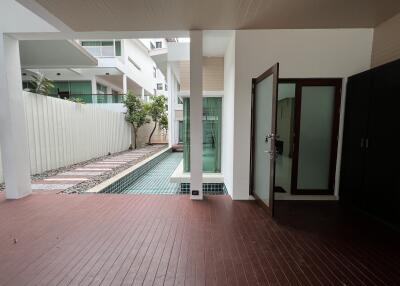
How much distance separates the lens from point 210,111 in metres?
4.99

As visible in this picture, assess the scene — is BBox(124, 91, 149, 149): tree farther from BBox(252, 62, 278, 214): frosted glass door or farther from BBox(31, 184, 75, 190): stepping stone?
BBox(252, 62, 278, 214): frosted glass door

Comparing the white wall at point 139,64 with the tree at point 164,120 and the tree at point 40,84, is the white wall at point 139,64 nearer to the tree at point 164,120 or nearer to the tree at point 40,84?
the tree at point 164,120

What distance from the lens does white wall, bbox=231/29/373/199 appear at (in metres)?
3.23

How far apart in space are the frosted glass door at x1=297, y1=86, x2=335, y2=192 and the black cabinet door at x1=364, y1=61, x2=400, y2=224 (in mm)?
651

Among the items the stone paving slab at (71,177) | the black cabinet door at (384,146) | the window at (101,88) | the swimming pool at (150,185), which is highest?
the window at (101,88)

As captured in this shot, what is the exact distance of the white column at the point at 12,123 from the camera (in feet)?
10.6

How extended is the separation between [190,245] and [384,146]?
2.75 m

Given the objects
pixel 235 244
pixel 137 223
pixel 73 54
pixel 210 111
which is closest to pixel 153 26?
pixel 210 111

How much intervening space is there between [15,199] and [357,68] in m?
6.14

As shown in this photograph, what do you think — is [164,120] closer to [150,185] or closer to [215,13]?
[150,185]

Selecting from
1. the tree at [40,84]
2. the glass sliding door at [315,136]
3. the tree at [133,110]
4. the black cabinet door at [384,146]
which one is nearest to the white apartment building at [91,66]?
the tree at [133,110]

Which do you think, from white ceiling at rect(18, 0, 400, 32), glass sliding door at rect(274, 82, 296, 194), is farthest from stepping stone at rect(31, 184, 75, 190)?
glass sliding door at rect(274, 82, 296, 194)

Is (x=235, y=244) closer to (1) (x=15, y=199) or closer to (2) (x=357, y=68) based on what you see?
(2) (x=357, y=68)

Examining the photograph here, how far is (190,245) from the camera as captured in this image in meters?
2.16
